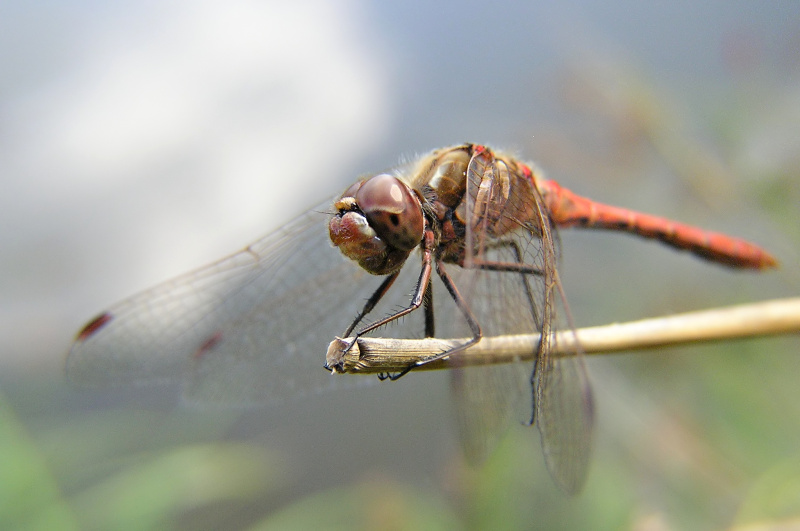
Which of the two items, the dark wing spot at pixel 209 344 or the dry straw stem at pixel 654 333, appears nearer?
the dry straw stem at pixel 654 333

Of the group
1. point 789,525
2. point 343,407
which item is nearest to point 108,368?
point 789,525

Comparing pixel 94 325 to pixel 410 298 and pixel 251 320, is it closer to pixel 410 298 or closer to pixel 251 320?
pixel 251 320

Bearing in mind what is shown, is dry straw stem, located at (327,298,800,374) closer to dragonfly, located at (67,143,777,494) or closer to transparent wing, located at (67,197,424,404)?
dragonfly, located at (67,143,777,494)

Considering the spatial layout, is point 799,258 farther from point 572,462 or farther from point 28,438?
point 28,438

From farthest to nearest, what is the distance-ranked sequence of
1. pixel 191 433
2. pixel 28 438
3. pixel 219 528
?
1. pixel 219 528
2. pixel 191 433
3. pixel 28 438

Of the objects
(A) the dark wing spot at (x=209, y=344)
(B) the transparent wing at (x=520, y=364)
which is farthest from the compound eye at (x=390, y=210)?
(A) the dark wing spot at (x=209, y=344)

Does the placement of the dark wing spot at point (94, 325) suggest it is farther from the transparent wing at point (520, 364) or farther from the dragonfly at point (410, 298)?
the transparent wing at point (520, 364)

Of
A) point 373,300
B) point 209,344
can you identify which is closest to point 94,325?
point 209,344
